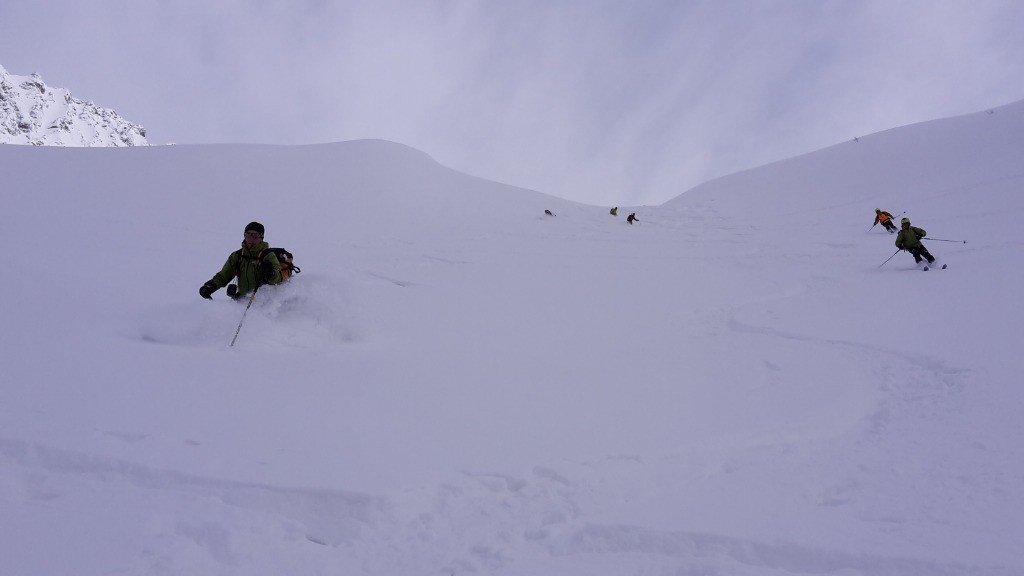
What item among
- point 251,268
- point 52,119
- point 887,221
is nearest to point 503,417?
point 251,268

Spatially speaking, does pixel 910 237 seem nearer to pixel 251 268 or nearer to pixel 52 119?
pixel 251 268

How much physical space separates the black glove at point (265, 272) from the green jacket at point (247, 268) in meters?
0.02

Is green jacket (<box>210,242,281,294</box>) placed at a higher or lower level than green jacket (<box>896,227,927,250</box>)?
lower

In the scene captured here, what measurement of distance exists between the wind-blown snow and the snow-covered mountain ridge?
557 ft

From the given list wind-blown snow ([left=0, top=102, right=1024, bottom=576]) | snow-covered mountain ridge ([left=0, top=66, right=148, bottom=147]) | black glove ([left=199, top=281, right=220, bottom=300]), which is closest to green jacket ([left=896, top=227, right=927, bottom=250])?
wind-blown snow ([left=0, top=102, right=1024, bottom=576])

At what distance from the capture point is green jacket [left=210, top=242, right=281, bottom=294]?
231 inches

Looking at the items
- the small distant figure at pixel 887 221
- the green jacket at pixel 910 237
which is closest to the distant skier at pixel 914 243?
the green jacket at pixel 910 237

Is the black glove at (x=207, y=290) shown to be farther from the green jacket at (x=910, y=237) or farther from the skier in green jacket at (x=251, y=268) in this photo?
the green jacket at (x=910, y=237)

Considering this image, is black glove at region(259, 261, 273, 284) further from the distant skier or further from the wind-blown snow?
the distant skier

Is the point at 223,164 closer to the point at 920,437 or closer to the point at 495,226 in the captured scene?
the point at 495,226

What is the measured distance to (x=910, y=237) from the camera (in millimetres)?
10023

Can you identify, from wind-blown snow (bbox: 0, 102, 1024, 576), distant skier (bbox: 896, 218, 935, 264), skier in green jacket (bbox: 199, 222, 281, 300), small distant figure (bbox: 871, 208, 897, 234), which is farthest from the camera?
small distant figure (bbox: 871, 208, 897, 234)

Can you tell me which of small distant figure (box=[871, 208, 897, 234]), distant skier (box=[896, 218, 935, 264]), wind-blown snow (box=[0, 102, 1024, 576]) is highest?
small distant figure (box=[871, 208, 897, 234])

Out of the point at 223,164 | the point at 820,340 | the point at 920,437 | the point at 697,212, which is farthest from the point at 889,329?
the point at 223,164
